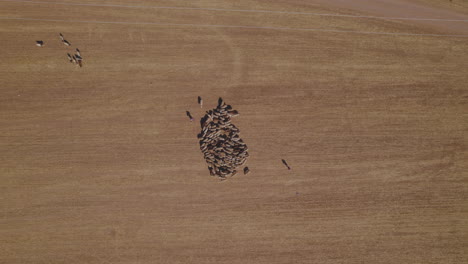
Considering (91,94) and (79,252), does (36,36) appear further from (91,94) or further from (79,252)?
(79,252)

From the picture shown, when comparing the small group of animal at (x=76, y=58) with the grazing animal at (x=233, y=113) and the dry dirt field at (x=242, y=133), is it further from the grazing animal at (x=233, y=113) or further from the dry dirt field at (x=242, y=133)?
the grazing animal at (x=233, y=113)

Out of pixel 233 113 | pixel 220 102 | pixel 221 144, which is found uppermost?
pixel 220 102

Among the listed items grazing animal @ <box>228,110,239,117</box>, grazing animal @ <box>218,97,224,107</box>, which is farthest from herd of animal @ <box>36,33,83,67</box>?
grazing animal @ <box>228,110,239,117</box>

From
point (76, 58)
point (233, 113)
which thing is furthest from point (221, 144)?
point (76, 58)

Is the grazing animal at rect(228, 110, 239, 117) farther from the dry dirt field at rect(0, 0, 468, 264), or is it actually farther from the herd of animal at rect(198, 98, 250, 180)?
the dry dirt field at rect(0, 0, 468, 264)

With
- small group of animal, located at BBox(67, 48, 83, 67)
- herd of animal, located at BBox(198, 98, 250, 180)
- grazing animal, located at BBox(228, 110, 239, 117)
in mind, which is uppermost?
small group of animal, located at BBox(67, 48, 83, 67)

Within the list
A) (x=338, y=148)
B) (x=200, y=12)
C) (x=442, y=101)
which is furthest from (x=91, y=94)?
(x=442, y=101)

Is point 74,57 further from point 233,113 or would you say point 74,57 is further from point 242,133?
point 242,133
